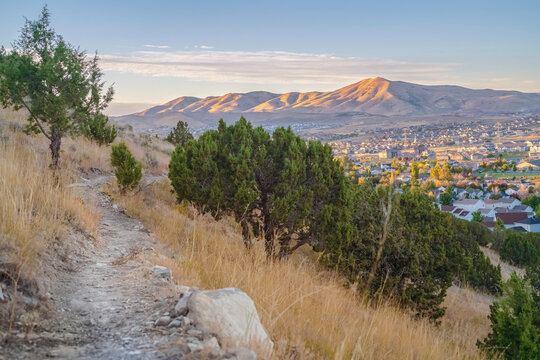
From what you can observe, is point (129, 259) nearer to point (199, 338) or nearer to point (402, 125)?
point (199, 338)

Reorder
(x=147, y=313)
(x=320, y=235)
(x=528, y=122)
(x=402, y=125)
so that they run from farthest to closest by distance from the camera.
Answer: (x=402, y=125) → (x=528, y=122) → (x=320, y=235) → (x=147, y=313)

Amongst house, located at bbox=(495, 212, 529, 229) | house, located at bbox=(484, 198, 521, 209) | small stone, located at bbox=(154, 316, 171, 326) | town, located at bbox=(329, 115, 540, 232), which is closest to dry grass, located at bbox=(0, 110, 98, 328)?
small stone, located at bbox=(154, 316, 171, 326)

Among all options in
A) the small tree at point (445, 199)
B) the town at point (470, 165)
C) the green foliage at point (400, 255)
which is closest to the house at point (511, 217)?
the town at point (470, 165)

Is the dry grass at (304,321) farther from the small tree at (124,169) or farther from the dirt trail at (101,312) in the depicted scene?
the small tree at (124,169)

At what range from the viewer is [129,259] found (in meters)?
4.93

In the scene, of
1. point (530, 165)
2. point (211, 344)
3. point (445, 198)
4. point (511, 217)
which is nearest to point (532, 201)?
point (511, 217)

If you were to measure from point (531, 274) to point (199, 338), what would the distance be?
17138 mm

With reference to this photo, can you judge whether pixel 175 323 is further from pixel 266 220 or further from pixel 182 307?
pixel 266 220

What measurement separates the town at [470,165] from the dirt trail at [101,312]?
105 inches

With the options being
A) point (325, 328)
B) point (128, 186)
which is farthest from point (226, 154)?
point (325, 328)

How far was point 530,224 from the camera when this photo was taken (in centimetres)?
5809

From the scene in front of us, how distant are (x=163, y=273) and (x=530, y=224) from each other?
66.4 meters

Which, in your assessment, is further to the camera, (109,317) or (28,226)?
(28,226)

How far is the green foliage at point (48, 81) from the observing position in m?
9.99
